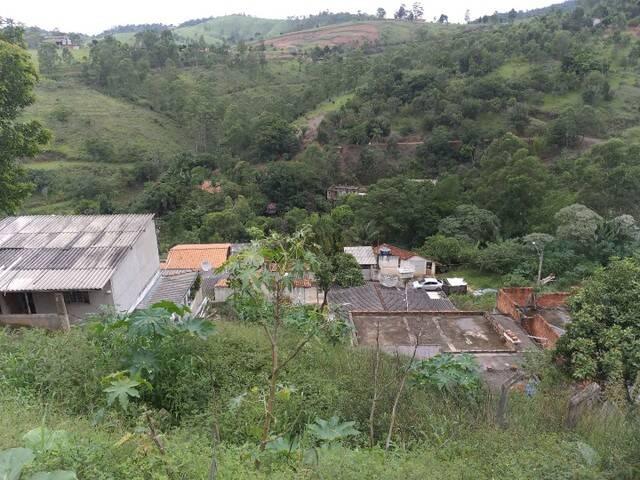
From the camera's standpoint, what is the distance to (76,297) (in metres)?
7.62

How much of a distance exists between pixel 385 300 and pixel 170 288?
746 centimetres

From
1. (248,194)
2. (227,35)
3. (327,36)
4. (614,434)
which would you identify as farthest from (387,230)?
(227,35)

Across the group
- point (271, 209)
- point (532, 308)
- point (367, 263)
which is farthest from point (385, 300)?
point (271, 209)

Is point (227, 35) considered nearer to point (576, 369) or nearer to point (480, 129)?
point (480, 129)

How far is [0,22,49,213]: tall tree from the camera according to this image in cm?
889

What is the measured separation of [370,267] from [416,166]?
14.4 meters

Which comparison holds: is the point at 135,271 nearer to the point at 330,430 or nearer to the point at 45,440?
the point at 45,440

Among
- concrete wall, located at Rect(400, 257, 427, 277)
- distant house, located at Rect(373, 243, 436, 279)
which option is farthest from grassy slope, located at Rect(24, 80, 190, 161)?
concrete wall, located at Rect(400, 257, 427, 277)

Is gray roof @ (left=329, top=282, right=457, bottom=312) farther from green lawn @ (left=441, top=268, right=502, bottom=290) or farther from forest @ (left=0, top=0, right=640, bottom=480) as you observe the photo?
green lawn @ (left=441, top=268, right=502, bottom=290)

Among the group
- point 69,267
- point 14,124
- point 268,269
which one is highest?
point 14,124

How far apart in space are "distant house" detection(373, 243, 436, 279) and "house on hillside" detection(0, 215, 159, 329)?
12.5 meters

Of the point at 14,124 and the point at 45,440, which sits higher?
the point at 14,124

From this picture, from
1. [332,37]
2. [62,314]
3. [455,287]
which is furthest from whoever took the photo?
[332,37]

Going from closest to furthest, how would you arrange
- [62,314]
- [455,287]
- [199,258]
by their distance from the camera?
[62,314]
[455,287]
[199,258]
